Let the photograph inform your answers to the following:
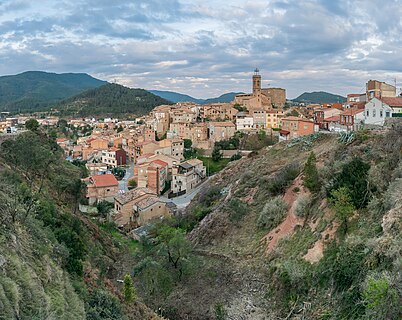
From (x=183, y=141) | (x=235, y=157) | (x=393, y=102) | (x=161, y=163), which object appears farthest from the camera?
(x=183, y=141)

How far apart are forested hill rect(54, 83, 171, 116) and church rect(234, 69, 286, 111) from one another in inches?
2144

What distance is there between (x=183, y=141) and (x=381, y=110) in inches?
1482

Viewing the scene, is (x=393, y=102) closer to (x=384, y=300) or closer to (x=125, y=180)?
(x=384, y=300)

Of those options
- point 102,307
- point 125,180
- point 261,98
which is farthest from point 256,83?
point 102,307

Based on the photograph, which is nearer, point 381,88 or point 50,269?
point 50,269

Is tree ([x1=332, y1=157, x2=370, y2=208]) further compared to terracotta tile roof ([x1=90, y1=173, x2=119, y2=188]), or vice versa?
terracotta tile roof ([x1=90, y1=173, x2=119, y2=188])

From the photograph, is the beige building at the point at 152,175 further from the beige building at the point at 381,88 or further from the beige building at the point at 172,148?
the beige building at the point at 381,88

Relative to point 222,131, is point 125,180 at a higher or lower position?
lower

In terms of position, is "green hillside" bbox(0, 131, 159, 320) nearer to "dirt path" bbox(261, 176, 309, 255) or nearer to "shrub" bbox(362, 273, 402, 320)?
"shrub" bbox(362, 273, 402, 320)

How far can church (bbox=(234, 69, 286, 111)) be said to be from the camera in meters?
80.1

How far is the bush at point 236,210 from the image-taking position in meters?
24.8

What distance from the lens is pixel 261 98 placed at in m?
82.0

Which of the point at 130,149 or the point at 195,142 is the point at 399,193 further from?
the point at 130,149

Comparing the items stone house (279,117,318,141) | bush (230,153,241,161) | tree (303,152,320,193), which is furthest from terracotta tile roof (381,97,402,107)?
bush (230,153,241,161)
